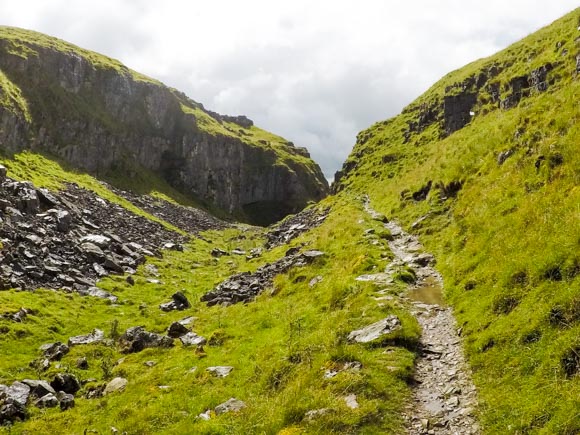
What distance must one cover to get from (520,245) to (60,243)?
37.4 metres

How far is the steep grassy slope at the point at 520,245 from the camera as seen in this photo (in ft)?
36.1

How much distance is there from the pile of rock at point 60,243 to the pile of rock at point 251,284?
30.9ft

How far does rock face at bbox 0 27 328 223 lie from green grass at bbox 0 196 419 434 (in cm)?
6157

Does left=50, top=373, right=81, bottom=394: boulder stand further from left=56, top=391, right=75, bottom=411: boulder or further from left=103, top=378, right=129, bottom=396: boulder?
left=103, top=378, right=129, bottom=396: boulder

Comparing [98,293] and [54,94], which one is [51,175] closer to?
[54,94]

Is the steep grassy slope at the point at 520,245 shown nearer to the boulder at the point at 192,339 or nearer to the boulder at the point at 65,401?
the boulder at the point at 192,339

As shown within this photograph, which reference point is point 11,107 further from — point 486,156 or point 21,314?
point 486,156

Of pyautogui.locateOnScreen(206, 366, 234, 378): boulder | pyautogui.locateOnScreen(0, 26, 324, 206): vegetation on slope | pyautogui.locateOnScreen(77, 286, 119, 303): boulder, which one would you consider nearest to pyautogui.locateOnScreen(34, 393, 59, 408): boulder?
pyautogui.locateOnScreen(206, 366, 234, 378): boulder

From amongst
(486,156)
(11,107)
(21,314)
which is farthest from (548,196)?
(11,107)

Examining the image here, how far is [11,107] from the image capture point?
273ft

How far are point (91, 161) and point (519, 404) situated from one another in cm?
10990

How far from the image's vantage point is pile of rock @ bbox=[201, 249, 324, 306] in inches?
1235

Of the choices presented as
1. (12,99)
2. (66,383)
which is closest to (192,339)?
(66,383)

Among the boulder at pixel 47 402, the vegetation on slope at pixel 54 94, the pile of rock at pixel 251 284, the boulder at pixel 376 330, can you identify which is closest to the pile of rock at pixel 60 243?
the pile of rock at pixel 251 284
